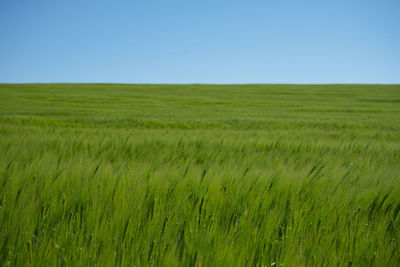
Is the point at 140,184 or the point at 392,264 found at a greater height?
the point at 140,184

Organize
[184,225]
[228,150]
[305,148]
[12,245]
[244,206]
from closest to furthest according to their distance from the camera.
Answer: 1. [12,245]
2. [184,225]
3. [244,206]
4. [228,150]
5. [305,148]

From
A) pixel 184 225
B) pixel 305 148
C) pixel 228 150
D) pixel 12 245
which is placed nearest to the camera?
pixel 12 245

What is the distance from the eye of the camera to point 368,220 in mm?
1205

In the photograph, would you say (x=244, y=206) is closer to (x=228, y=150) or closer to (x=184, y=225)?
(x=184, y=225)

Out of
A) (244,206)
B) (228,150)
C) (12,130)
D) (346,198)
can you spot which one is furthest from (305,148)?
(12,130)

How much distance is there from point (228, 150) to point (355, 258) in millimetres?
2367

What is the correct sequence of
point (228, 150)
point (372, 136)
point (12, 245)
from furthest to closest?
point (372, 136) → point (228, 150) → point (12, 245)

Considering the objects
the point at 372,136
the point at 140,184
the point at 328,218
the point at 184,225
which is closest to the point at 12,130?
the point at 140,184

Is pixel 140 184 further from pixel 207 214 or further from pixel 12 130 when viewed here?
pixel 12 130

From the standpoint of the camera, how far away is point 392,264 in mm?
901

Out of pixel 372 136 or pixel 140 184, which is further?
pixel 372 136

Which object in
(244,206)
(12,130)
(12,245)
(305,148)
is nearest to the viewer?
(12,245)

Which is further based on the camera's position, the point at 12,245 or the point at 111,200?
the point at 111,200

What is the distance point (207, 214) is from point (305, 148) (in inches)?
116
